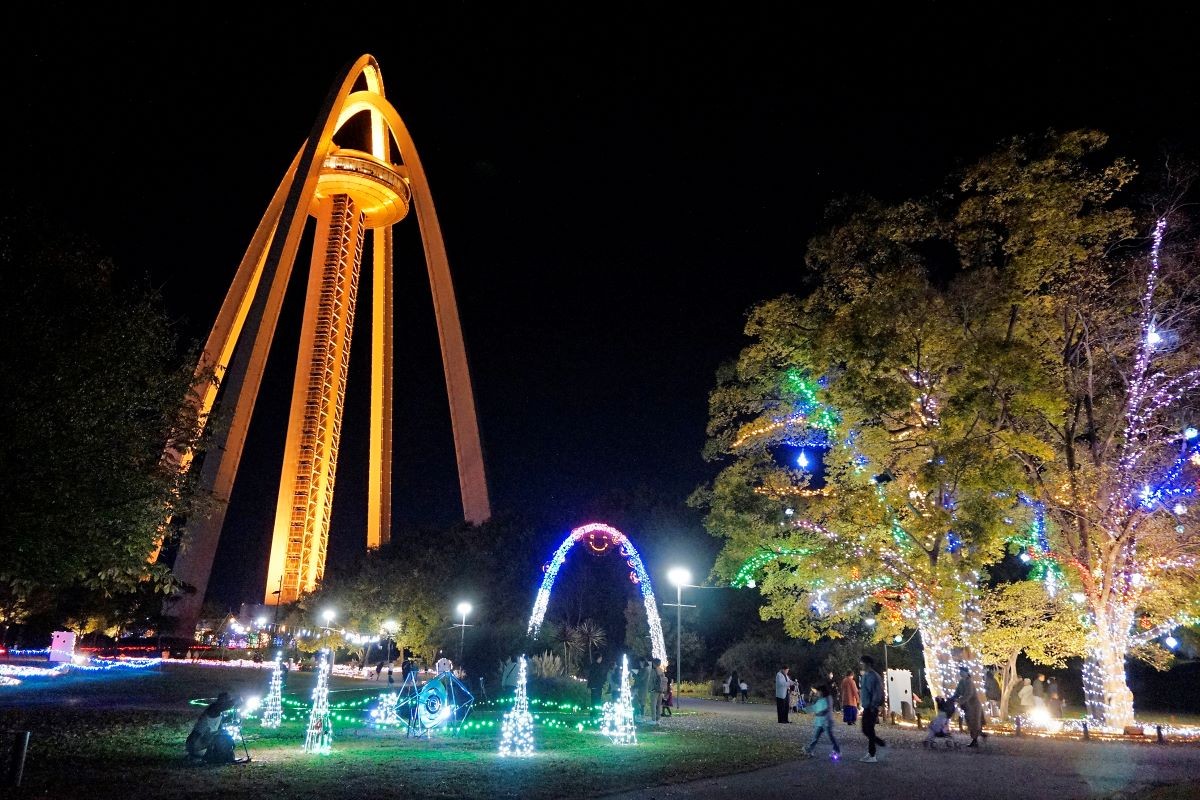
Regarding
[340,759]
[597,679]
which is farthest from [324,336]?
[340,759]

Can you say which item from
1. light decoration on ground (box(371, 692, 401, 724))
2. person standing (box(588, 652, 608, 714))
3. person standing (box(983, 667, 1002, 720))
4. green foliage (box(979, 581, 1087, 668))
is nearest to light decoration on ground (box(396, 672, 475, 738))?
light decoration on ground (box(371, 692, 401, 724))

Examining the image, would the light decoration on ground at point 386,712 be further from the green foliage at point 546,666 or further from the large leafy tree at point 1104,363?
the large leafy tree at point 1104,363

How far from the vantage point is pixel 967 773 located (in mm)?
12039

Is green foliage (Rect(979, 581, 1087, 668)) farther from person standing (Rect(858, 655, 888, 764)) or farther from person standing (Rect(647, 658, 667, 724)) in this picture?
person standing (Rect(858, 655, 888, 764))

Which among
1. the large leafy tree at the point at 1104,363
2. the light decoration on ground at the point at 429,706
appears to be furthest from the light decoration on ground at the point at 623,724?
the large leafy tree at the point at 1104,363

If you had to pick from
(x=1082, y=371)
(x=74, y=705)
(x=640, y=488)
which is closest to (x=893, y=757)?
(x=1082, y=371)

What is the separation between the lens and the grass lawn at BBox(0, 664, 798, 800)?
9.10 meters

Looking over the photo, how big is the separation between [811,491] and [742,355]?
3.93m

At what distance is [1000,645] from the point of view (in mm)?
20328

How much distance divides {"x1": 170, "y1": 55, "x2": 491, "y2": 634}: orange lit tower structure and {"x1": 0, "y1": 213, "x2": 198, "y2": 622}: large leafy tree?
3059 centimetres

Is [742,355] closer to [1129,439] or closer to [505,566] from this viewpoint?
[1129,439]

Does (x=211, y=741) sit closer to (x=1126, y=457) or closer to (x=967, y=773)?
(x=967, y=773)

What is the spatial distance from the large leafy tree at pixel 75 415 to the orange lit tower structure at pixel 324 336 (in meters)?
30.6

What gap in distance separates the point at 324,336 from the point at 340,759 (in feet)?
171
